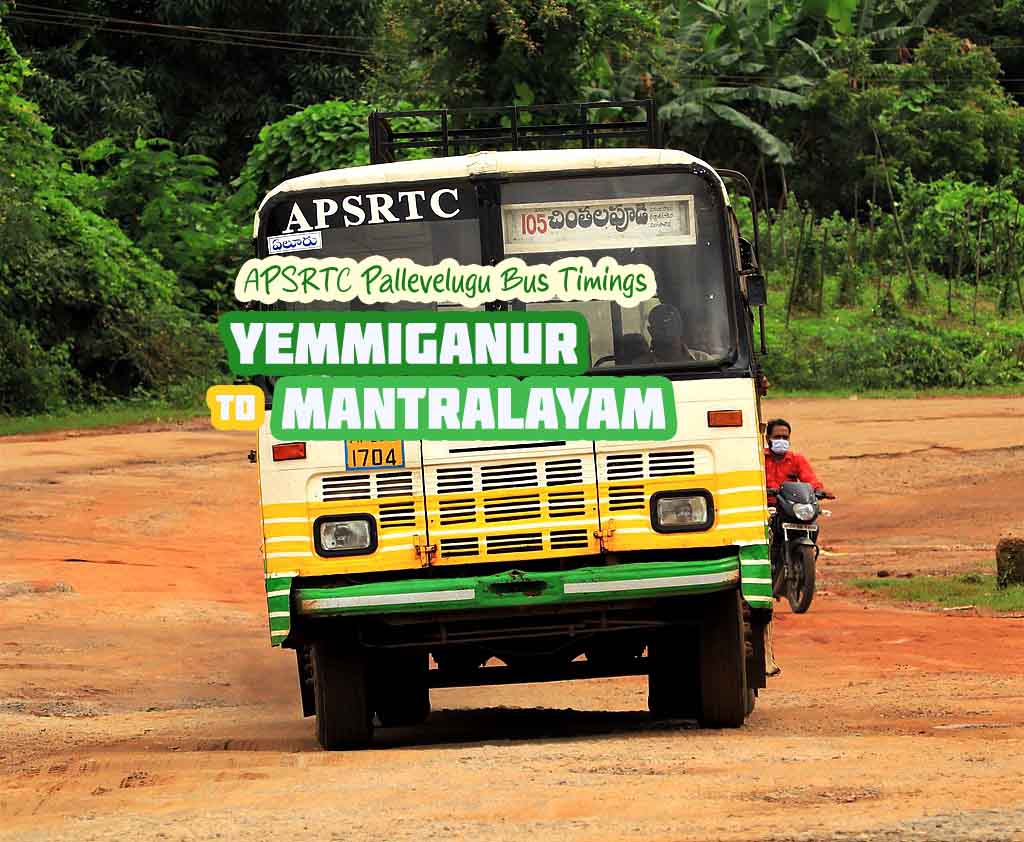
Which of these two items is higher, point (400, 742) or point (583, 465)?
point (583, 465)

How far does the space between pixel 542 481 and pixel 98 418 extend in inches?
996

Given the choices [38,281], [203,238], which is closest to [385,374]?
[38,281]

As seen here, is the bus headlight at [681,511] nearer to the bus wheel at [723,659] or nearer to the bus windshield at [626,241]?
the bus wheel at [723,659]

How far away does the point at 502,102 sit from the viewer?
34.0 metres

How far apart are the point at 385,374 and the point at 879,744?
261cm

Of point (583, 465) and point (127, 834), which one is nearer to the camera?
point (127, 834)

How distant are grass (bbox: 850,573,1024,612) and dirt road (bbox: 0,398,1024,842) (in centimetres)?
44

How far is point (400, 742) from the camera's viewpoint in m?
9.00

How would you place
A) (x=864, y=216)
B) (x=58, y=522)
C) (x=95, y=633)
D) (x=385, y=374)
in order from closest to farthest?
(x=385, y=374) < (x=95, y=633) < (x=58, y=522) < (x=864, y=216)

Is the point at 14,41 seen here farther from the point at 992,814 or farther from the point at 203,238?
the point at 992,814

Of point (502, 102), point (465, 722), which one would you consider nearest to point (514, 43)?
point (502, 102)

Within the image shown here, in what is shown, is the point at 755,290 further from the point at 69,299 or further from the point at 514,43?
the point at 69,299

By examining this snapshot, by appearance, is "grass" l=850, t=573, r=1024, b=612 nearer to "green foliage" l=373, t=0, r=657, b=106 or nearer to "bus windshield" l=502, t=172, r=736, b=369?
"bus windshield" l=502, t=172, r=736, b=369

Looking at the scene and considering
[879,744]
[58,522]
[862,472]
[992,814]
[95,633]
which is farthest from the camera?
[862,472]
